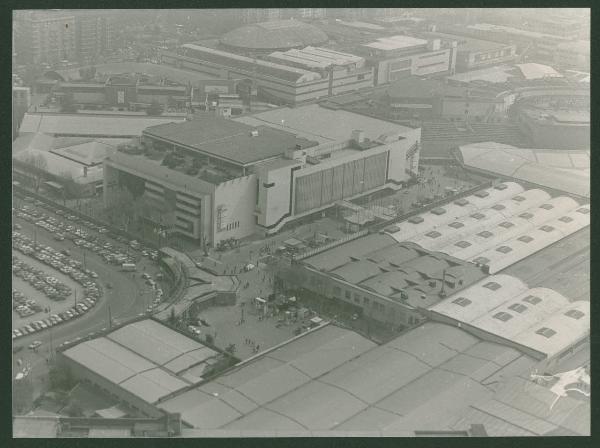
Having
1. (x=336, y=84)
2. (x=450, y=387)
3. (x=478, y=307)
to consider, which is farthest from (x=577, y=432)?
(x=336, y=84)

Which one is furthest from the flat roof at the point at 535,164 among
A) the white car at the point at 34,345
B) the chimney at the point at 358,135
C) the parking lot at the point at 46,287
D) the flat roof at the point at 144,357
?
the white car at the point at 34,345

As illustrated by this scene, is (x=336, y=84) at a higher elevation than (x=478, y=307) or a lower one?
higher

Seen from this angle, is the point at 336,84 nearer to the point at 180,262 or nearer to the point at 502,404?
the point at 180,262

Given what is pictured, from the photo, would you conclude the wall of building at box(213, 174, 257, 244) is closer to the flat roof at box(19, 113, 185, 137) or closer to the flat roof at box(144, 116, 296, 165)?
the flat roof at box(144, 116, 296, 165)

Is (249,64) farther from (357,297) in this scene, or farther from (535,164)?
(357,297)

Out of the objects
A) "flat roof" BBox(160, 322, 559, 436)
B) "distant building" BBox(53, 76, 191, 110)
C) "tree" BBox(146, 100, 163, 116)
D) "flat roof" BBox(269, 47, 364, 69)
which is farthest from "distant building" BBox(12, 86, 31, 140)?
"flat roof" BBox(160, 322, 559, 436)

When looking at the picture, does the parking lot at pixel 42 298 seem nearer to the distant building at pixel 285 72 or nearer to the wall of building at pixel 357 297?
the wall of building at pixel 357 297

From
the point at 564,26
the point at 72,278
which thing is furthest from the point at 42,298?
the point at 564,26
